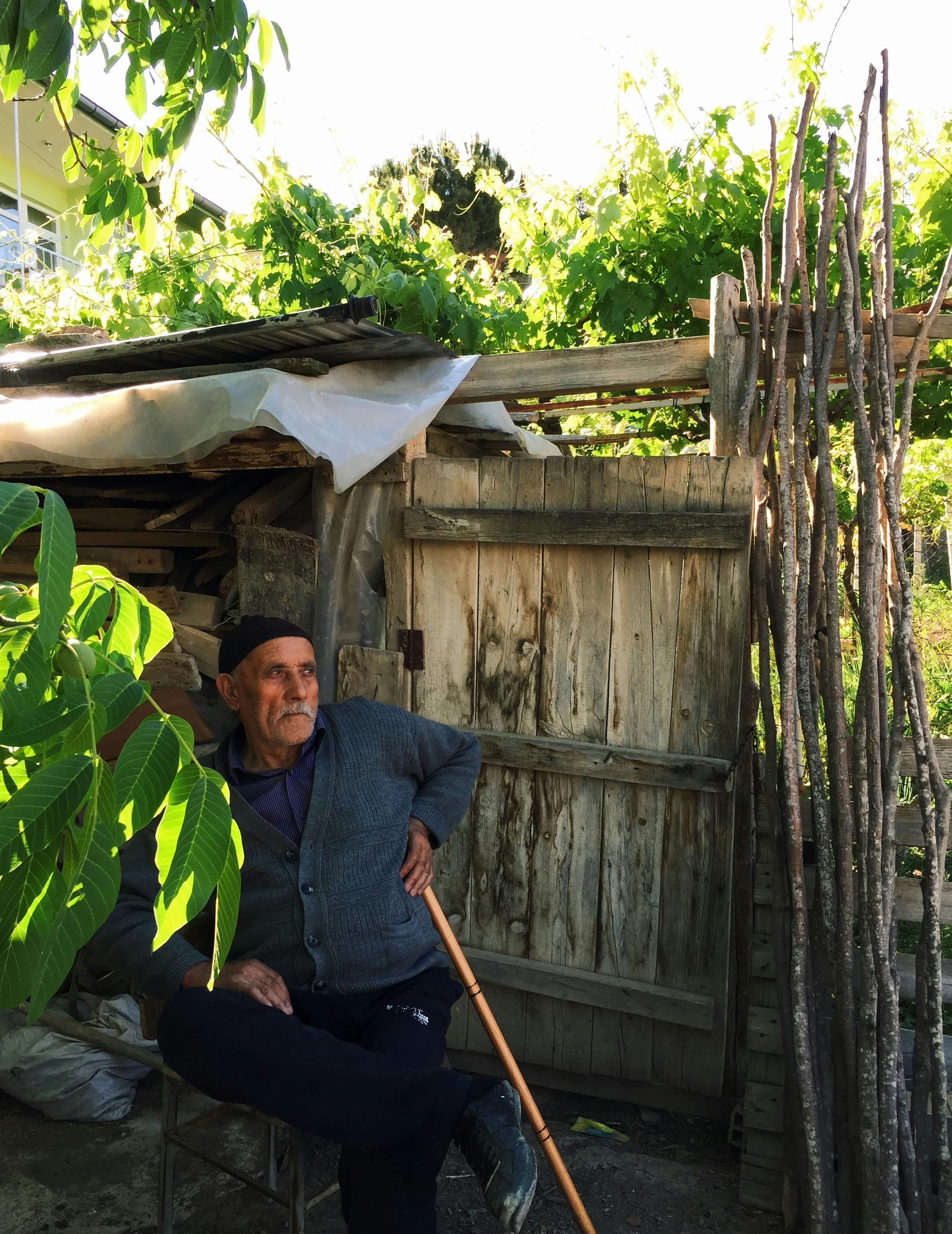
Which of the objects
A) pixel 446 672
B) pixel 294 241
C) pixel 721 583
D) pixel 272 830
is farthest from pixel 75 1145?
pixel 294 241

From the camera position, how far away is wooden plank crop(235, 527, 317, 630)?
3.58m

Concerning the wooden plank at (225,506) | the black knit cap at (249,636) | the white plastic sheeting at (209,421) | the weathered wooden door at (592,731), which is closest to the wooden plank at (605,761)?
the weathered wooden door at (592,731)

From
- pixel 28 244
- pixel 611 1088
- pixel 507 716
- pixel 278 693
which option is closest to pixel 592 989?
pixel 611 1088

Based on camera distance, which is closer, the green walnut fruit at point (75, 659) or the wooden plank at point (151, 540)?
the green walnut fruit at point (75, 659)

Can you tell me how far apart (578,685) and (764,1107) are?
139cm

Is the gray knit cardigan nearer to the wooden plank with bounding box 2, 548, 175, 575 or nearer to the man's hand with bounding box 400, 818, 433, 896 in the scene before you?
the man's hand with bounding box 400, 818, 433, 896

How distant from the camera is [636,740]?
321 centimetres

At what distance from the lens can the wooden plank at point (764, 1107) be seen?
2885mm

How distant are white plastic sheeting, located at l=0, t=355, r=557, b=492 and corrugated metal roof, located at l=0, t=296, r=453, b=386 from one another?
140 mm

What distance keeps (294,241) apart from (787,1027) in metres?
5.10

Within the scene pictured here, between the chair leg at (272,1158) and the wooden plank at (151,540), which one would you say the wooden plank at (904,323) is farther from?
the chair leg at (272,1158)

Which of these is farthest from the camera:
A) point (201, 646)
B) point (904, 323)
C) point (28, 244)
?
point (28, 244)

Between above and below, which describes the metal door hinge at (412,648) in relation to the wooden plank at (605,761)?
above

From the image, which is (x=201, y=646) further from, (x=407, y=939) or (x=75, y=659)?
(x=75, y=659)
